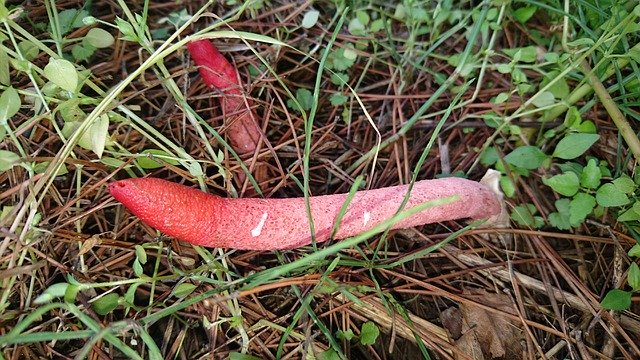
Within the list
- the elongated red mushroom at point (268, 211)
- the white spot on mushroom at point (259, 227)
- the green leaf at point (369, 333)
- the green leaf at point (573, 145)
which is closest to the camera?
the elongated red mushroom at point (268, 211)

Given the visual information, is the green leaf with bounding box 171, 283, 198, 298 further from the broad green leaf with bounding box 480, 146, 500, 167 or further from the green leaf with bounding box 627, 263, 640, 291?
the green leaf with bounding box 627, 263, 640, 291

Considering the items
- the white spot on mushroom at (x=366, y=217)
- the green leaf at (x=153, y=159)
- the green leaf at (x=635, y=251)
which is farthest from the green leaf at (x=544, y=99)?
the green leaf at (x=153, y=159)

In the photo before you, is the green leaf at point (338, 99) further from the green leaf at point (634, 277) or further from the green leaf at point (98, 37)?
the green leaf at point (634, 277)

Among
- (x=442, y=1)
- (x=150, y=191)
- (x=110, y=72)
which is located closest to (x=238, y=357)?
(x=150, y=191)

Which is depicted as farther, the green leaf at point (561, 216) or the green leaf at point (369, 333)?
the green leaf at point (561, 216)

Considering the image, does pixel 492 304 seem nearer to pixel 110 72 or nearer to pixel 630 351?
pixel 630 351

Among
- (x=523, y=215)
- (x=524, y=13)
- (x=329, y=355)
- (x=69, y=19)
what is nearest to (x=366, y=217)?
Answer: (x=329, y=355)

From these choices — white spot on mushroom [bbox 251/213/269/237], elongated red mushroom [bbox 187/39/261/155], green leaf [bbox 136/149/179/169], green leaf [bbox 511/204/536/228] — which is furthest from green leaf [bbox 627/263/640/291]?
green leaf [bbox 136/149/179/169]
